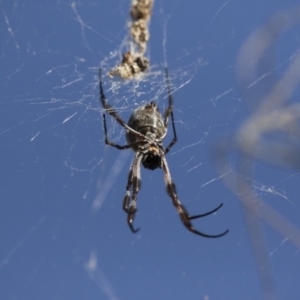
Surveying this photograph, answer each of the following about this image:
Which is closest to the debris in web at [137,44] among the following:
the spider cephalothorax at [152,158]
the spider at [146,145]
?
the spider at [146,145]

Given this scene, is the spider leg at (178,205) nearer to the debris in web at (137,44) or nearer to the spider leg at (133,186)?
the spider leg at (133,186)

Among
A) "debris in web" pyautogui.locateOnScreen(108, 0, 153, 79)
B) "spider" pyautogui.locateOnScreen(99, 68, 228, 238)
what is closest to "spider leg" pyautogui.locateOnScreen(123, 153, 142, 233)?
"spider" pyautogui.locateOnScreen(99, 68, 228, 238)

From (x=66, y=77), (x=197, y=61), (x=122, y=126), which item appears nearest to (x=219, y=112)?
(x=197, y=61)

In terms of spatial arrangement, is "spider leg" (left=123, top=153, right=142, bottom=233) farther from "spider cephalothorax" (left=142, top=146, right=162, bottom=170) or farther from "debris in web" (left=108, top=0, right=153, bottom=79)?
"debris in web" (left=108, top=0, right=153, bottom=79)

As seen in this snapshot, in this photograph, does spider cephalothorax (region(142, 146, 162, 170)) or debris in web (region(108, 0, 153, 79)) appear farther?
spider cephalothorax (region(142, 146, 162, 170))

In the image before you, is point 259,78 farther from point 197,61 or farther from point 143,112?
point 143,112

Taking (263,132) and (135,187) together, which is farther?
(263,132)
